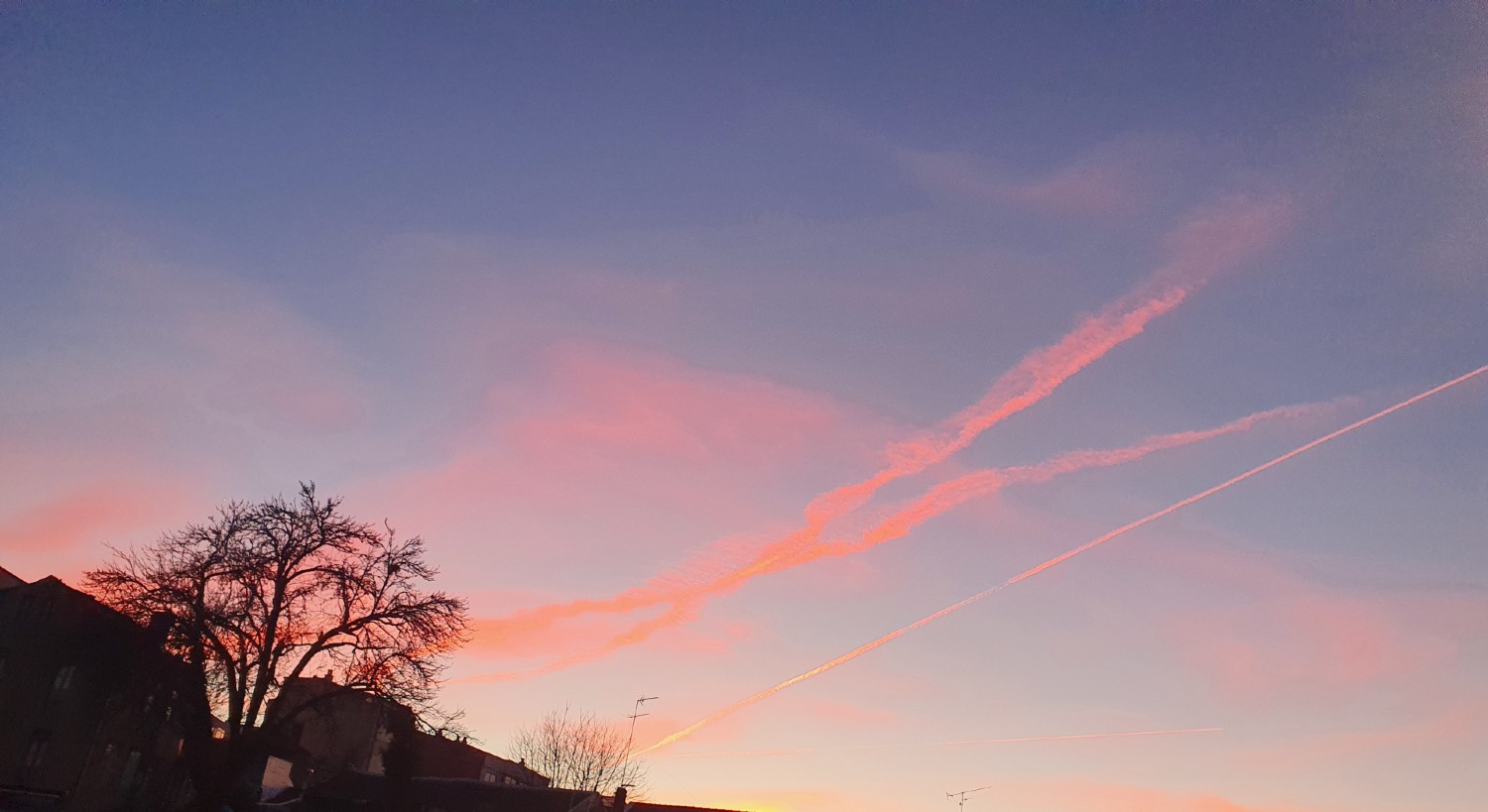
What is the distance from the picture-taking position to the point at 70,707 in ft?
189

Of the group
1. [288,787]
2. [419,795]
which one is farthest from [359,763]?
[419,795]

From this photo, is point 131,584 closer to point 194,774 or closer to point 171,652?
point 171,652

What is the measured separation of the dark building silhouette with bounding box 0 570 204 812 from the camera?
48.5m

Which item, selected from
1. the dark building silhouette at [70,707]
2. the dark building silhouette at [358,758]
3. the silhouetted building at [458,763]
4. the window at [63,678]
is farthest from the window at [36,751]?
the silhouetted building at [458,763]

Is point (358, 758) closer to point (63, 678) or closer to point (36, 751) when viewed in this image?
point (63, 678)

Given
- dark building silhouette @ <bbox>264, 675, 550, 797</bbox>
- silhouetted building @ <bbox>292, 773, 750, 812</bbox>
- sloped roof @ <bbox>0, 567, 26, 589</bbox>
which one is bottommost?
silhouetted building @ <bbox>292, 773, 750, 812</bbox>

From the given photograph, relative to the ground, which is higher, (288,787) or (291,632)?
(291,632)

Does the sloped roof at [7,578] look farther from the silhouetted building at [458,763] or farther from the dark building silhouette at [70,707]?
the silhouetted building at [458,763]

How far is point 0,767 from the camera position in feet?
172

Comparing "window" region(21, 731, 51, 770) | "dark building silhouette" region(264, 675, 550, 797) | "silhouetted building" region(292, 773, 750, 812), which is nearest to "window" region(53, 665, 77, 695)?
"window" region(21, 731, 51, 770)

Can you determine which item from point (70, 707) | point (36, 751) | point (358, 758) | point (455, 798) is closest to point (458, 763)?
point (358, 758)

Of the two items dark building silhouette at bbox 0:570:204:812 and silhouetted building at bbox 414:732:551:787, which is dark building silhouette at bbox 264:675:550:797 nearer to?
silhouetted building at bbox 414:732:551:787

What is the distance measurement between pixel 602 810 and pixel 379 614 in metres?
29.9


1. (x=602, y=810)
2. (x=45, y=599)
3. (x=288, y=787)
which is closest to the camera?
(x=45, y=599)
